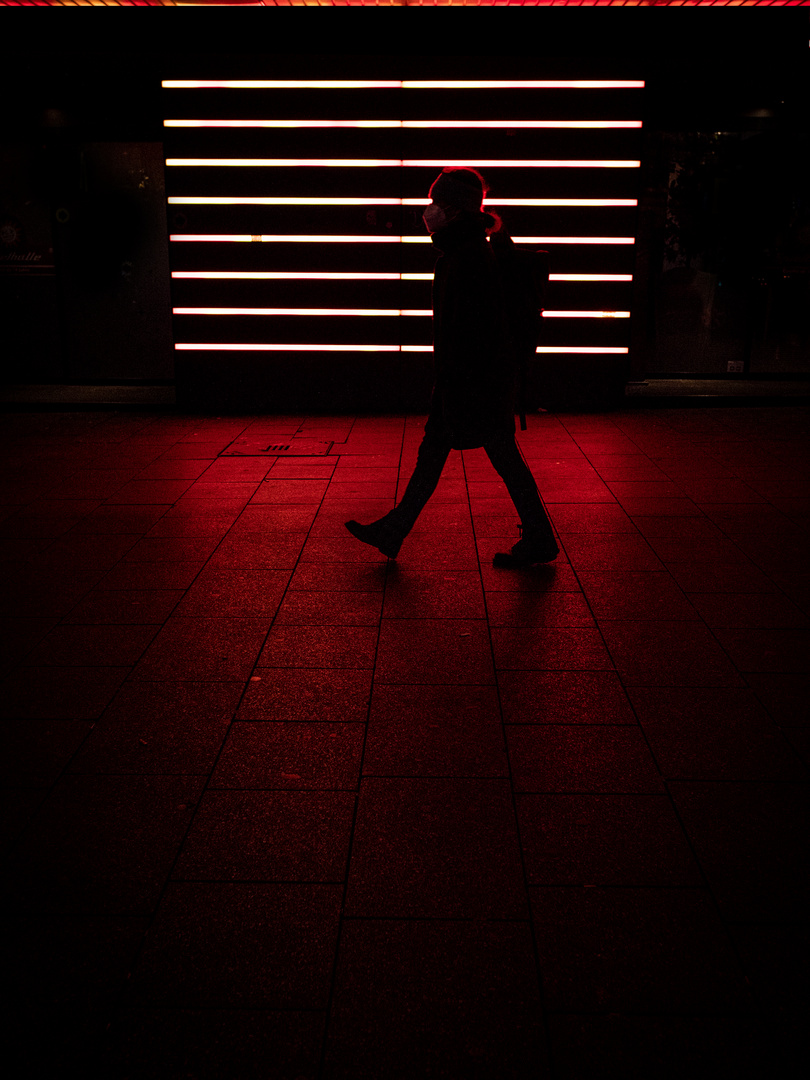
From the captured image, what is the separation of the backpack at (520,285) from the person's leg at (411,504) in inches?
24.0

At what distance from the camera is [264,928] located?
2.27 meters

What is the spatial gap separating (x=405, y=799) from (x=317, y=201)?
23.8 ft

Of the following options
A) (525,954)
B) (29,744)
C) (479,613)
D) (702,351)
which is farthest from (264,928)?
(702,351)

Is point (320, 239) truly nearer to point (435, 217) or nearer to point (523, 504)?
point (435, 217)

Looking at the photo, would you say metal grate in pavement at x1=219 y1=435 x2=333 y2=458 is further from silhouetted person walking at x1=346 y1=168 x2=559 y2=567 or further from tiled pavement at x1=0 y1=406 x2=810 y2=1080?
silhouetted person walking at x1=346 y1=168 x2=559 y2=567

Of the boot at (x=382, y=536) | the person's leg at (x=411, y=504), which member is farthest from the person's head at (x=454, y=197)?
the boot at (x=382, y=536)

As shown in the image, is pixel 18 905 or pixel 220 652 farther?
pixel 220 652

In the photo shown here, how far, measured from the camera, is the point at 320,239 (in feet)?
28.8

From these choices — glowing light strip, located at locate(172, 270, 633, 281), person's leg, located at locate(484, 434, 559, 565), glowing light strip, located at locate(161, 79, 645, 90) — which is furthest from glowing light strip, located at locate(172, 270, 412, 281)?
person's leg, located at locate(484, 434, 559, 565)

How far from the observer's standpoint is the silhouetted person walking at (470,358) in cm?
429

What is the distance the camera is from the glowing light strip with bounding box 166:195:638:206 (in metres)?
8.68

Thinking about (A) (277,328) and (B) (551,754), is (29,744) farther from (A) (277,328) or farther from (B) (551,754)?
(A) (277,328)

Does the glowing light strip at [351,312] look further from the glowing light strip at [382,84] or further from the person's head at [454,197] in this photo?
the person's head at [454,197]

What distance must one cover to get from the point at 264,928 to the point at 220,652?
169cm
